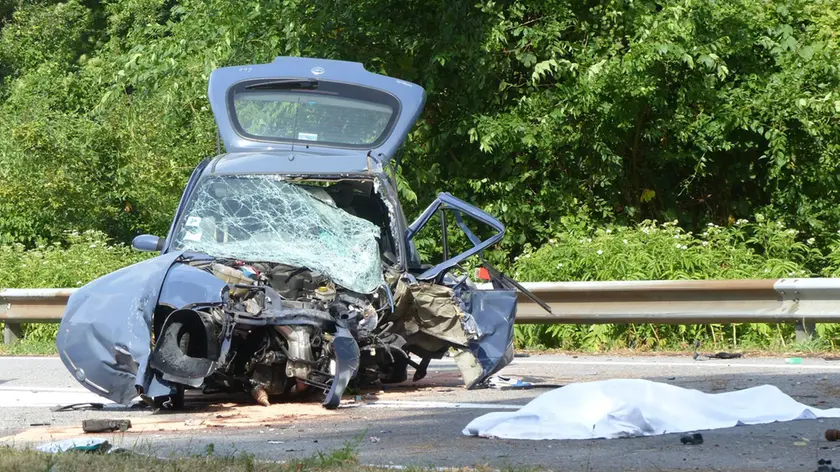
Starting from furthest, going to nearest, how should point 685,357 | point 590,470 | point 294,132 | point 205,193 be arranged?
1. point 685,357
2. point 294,132
3. point 205,193
4. point 590,470

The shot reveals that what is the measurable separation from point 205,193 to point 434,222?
8593 millimetres

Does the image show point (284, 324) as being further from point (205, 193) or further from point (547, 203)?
point (547, 203)

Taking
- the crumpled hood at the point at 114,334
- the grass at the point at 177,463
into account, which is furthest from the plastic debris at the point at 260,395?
the grass at the point at 177,463

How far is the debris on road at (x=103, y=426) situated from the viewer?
6762 millimetres

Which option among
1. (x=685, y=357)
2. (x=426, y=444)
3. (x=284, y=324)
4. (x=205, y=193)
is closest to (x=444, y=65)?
(x=685, y=357)

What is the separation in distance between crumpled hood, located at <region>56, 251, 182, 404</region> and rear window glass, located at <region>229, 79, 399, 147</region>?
242cm

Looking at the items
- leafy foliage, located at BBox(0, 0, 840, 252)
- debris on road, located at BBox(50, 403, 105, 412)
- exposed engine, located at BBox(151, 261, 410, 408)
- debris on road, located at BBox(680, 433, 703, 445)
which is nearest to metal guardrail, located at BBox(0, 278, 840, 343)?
exposed engine, located at BBox(151, 261, 410, 408)

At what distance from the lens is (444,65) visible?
56.4 feet

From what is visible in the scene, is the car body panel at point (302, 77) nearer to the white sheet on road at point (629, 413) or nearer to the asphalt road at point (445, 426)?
the asphalt road at point (445, 426)

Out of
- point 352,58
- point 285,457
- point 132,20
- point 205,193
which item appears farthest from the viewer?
point 132,20

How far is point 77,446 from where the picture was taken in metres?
5.94

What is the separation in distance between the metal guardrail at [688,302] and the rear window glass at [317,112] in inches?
118

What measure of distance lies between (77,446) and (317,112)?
4.75 metres

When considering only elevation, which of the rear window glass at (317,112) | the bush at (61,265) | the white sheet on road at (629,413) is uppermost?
the rear window glass at (317,112)
